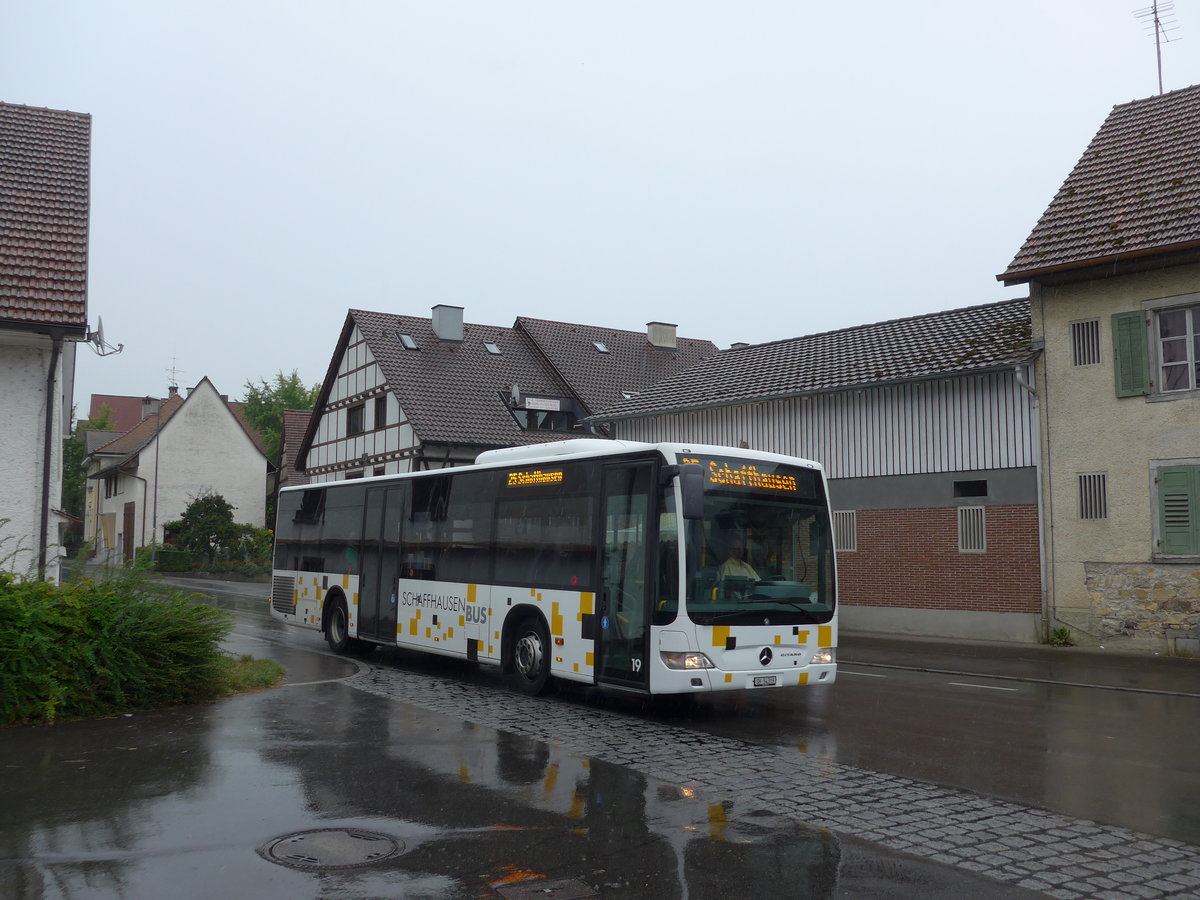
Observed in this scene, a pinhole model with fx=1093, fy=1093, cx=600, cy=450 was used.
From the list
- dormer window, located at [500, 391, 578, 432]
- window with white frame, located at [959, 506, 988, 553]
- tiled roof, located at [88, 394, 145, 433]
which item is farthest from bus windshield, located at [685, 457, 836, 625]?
tiled roof, located at [88, 394, 145, 433]

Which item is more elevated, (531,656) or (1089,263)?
(1089,263)

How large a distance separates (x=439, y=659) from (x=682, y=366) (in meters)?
29.1

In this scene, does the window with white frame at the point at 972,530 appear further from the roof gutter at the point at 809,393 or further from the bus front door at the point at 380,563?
the bus front door at the point at 380,563

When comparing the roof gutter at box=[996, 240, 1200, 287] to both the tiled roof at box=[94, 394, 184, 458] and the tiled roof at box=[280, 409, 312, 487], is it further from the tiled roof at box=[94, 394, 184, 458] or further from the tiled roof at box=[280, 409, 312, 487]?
the tiled roof at box=[94, 394, 184, 458]

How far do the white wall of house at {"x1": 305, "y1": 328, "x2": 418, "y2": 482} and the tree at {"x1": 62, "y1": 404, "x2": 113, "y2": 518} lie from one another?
1691 inches

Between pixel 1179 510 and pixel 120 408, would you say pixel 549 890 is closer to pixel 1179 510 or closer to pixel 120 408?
pixel 1179 510

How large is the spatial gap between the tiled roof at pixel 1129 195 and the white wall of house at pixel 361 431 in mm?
20966

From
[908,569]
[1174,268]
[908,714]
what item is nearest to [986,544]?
[908,569]

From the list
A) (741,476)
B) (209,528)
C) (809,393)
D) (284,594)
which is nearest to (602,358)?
(809,393)

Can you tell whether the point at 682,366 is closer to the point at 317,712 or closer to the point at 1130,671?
the point at 1130,671

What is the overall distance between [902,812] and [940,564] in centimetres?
1539

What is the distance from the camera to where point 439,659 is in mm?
17953

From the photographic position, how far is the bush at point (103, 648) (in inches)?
406

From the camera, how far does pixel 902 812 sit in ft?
23.7
